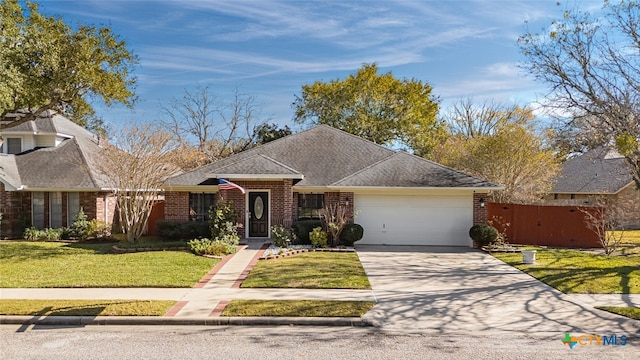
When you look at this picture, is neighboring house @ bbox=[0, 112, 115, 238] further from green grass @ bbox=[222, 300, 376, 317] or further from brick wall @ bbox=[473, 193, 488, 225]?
brick wall @ bbox=[473, 193, 488, 225]

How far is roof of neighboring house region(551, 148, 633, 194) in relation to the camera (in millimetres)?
29906

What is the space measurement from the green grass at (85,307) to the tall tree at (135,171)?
8.05 metres

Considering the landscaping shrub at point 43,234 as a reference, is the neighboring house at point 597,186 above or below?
above

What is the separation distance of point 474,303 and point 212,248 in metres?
8.79

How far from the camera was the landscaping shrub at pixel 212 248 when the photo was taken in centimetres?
1453

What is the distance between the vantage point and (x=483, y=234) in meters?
16.5

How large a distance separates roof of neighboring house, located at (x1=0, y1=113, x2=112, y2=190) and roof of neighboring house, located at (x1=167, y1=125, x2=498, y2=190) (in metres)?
4.39

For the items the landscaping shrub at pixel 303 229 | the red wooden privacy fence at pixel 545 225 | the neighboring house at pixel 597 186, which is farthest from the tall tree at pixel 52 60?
the neighboring house at pixel 597 186

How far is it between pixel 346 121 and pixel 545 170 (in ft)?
54.9

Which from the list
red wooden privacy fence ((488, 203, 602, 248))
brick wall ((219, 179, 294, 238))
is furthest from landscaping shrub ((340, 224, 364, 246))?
red wooden privacy fence ((488, 203, 602, 248))

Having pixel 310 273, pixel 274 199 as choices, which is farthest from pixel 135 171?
pixel 310 273

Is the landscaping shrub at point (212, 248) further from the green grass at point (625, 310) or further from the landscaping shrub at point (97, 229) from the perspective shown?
the green grass at point (625, 310)

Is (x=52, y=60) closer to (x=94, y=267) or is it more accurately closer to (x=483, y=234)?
(x=94, y=267)

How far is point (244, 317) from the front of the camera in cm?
784
